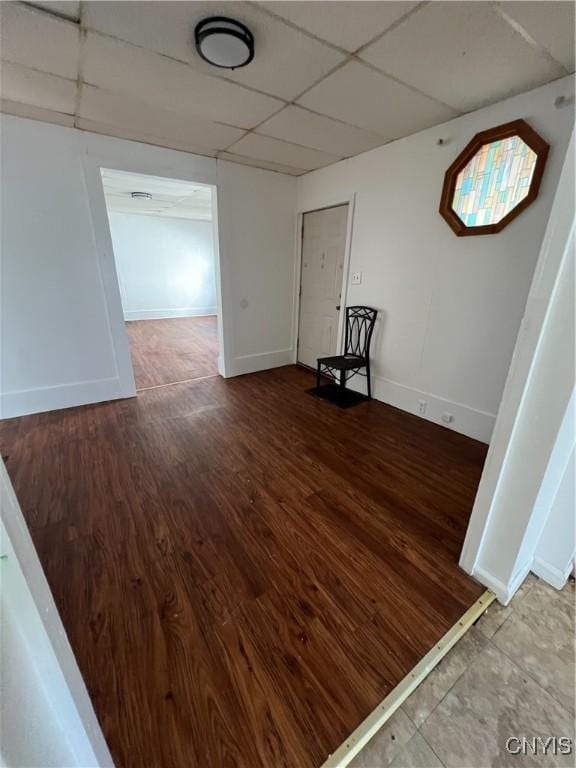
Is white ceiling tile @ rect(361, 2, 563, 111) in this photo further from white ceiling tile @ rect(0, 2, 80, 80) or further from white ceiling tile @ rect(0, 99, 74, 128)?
white ceiling tile @ rect(0, 99, 74, 128)

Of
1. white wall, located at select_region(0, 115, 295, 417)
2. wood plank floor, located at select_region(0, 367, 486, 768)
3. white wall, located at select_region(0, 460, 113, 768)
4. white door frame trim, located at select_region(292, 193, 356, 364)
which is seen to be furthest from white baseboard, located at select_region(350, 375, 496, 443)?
white wall, located at select_region(0, 460, 113, 768)

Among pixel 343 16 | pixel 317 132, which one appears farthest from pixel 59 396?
pixel 343 16

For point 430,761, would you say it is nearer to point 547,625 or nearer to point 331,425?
point 547,625

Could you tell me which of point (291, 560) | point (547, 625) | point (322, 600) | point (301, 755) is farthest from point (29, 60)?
point (547, 625)

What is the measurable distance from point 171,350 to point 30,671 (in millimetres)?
5341

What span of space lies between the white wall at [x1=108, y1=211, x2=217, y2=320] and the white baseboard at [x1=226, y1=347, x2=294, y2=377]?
3.86 m

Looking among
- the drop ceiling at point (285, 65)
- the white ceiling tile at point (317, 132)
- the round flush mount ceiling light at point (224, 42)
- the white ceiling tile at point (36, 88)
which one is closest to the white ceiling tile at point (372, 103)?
the drop ceiling at point (285, 65)

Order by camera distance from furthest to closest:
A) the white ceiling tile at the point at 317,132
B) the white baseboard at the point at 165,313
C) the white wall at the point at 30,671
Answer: the white baseboard at the point at 165,313 → the white ceiling tile at the point at 317,132 → the white wall at the point at 30,671

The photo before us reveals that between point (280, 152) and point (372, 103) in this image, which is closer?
point (372, 103)

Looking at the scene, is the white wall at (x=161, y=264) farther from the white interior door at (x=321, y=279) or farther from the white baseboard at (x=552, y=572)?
the white baseboard at (x=552, y=572)

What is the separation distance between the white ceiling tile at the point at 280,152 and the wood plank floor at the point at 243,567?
2.64 metres

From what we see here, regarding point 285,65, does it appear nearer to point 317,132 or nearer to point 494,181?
point 317,132

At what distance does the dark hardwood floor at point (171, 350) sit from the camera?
14.0 ft

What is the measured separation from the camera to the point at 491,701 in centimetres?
110
